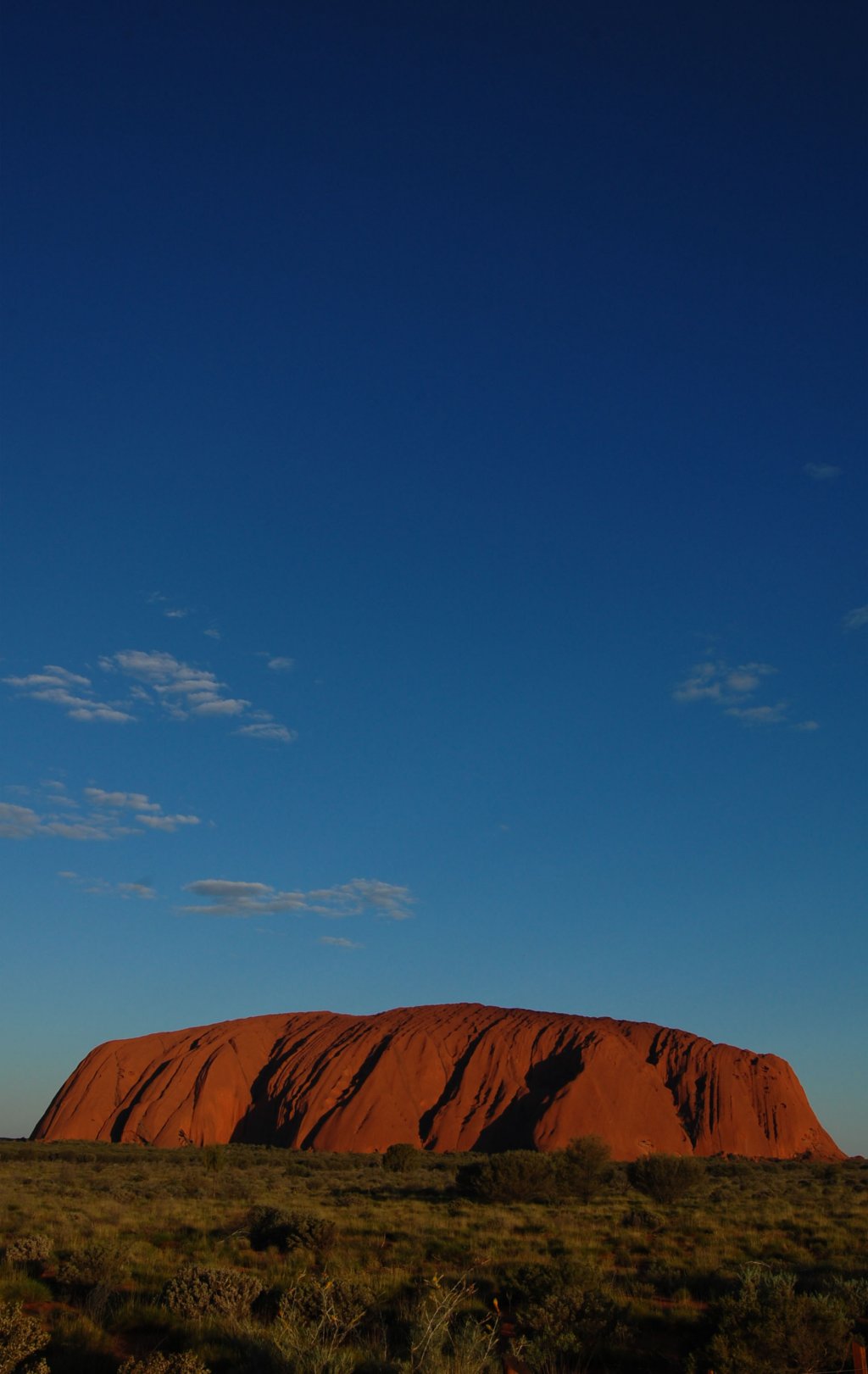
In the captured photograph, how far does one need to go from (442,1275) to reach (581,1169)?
1938cm

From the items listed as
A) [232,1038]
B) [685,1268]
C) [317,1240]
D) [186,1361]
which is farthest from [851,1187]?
[232,1038]

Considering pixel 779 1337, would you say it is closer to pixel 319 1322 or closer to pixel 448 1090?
pixel 319 1322

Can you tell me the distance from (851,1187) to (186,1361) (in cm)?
3622

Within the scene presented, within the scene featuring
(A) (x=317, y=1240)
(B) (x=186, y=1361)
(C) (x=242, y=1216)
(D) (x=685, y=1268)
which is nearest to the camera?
(B) (x=186, y=1361)

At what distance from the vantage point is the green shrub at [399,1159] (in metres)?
42.6

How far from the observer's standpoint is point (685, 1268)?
49.2ft

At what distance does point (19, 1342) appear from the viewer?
8.02 m

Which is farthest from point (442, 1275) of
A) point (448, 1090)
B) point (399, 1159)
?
point (448, 1090)

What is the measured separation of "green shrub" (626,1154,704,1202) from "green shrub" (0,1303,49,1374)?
23.6 m

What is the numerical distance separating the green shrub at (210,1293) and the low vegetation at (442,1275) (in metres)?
0.03

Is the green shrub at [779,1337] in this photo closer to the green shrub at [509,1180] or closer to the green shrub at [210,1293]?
the green shrub at [210,1293]

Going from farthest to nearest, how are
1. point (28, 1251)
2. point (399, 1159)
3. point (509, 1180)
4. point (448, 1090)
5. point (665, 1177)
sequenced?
1. point (448, 1090)
2. point (399, 1159)
3. point (665, 1177)
4. point (509, 1180)
5. point (28, 1251)

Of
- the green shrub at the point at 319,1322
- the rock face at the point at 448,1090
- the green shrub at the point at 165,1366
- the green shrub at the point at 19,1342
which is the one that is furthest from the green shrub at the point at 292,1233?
the rock face at the point at 448,1090

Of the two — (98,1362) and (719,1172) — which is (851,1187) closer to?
(719,1172)
